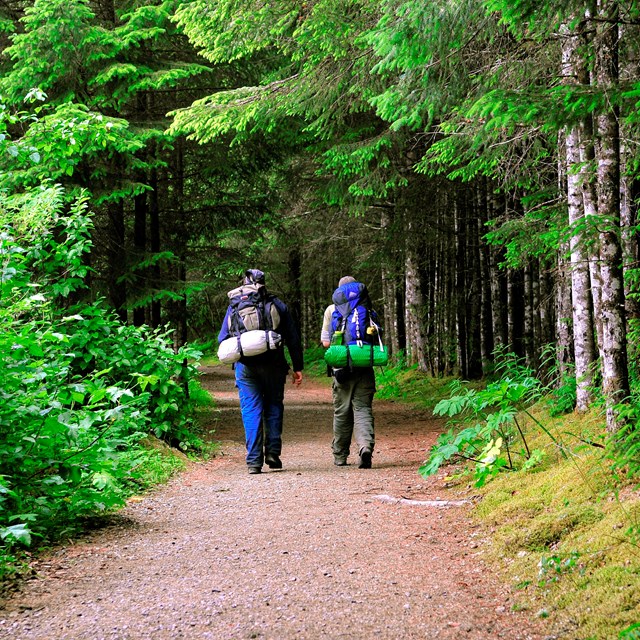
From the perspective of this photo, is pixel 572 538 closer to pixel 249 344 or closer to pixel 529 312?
pixel 249 344

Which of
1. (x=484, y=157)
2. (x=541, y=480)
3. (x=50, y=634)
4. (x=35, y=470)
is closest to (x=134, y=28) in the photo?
(x=484, y=157)

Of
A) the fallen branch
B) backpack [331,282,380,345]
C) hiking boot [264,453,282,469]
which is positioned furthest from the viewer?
backpack [331,282,380,345]

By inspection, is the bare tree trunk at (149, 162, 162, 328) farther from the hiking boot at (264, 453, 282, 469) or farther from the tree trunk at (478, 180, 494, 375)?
the tree trunk at (478, 180, 494, 375)

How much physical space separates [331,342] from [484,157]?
9.94 feet

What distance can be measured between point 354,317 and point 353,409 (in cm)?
115

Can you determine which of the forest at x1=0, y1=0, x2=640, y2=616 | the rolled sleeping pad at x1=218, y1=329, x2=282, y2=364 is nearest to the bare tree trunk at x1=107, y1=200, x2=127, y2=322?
the forest at x1=0, y1=0, x2=640, y2=616

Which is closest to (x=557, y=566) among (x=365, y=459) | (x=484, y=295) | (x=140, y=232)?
(x=365, y=459)

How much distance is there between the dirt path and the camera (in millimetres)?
3721

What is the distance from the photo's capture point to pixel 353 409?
9.18m

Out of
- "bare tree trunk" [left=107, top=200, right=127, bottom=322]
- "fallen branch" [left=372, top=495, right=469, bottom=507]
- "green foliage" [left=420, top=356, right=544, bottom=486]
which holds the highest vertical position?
"bare tree trunk" [left=107, top=200, right=127, bottom=322]

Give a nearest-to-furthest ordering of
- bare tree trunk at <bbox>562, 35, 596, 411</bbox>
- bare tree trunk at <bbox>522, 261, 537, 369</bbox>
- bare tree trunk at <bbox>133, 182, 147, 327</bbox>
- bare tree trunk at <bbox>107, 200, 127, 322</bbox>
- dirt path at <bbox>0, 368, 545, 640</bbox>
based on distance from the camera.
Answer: dirt path at <bbox>0, 368, 545, 640</bbox>
bare tree trunk at <bbox>562, 35, 596, 411</bbox>
bare tree trunk at <bbox>107, 200, 127, 322</bbox>
bare tree trunk at <bbox>133, 182, 147, 327</bbox>
bare tree trunk at <bbox>522, 261, 537, 369</bbox>

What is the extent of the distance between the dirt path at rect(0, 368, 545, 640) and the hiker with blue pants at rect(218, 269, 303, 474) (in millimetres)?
1002

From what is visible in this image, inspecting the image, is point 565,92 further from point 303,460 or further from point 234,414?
point 234,414

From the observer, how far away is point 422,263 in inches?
762
